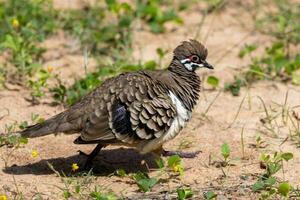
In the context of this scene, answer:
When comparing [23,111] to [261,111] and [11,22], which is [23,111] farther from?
[261,111]

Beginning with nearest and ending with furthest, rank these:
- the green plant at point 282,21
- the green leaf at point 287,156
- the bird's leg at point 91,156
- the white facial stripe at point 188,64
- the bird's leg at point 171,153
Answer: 1. the green leaf at point 287,156
2. the bird's leg at point 91,156
3. the bird's leg at point 171,153
4. the white facial stripe at point 188,64
5. the green plant at point 282,21

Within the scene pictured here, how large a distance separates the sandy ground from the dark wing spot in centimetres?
42

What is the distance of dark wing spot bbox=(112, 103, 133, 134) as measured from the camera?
552 centimetres

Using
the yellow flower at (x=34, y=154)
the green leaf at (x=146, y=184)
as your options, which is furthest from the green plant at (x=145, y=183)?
the yellow flower at (x=34, y=154)

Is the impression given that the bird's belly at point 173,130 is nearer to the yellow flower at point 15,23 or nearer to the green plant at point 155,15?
the yellow flower at point 15,23

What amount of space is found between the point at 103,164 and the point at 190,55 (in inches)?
48.2

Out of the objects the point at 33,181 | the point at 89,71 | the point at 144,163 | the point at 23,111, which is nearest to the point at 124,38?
the point at 89,71

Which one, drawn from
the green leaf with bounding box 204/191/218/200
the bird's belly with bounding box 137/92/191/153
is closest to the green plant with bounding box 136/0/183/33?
the bird's belly with bounding box 137/92/191/153

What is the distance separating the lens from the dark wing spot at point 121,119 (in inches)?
217

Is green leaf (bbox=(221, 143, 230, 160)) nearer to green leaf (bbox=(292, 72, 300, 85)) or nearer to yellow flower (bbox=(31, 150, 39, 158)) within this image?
yellow flower (bbox=(31, 150, 39, 158))

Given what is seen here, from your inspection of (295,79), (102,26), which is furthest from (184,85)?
(102,26)

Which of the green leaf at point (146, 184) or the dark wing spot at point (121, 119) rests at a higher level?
the dark wing spot at point (121, 119)

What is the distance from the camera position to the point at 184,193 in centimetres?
510

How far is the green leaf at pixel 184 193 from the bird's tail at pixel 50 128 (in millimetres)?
1055
